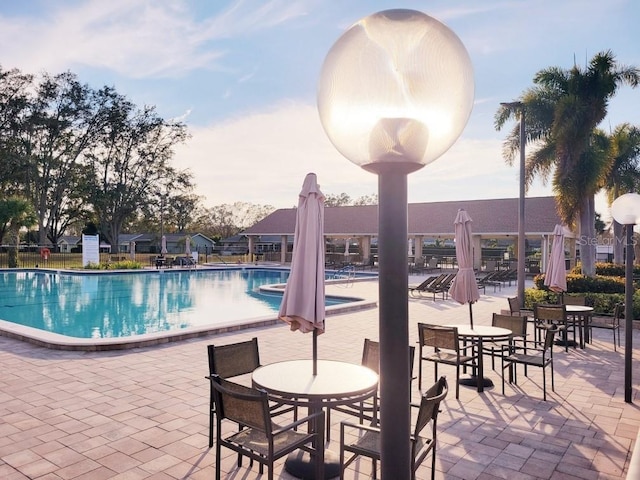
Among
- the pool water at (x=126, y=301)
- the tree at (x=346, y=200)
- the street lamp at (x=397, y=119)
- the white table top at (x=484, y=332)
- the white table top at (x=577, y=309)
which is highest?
the tree at (x=346, y=200)

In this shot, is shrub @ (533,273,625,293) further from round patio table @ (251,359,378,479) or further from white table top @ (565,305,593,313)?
round patio table @ (251,359,378,479)

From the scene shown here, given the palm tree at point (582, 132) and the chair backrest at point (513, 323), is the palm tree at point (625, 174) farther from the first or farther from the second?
the chair backrest at point (513, 323)

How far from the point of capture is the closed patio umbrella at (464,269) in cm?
679

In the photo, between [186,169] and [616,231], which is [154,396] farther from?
[186,169]

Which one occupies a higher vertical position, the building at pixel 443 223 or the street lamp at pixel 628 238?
the building at pixel 443 223

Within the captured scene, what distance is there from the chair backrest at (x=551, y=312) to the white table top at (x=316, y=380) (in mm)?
4815

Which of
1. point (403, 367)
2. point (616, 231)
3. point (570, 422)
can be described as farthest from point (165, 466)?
point (616, 231)

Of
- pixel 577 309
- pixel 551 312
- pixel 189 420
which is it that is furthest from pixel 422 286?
pixel 189 420

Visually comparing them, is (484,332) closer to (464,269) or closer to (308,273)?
(464,269)

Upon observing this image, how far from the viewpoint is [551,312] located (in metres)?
7.82

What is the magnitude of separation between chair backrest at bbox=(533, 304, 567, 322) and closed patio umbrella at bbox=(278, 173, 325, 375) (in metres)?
5.33

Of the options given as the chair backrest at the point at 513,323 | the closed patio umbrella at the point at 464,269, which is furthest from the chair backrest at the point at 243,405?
the chair backrest at the point at 513,323

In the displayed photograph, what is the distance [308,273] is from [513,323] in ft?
14.4

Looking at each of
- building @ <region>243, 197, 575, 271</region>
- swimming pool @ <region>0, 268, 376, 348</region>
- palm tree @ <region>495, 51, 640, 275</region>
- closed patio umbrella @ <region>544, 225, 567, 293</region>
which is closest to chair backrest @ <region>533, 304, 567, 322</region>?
closed patio umbrella @ <region>544, 225, 567, 293</region>
